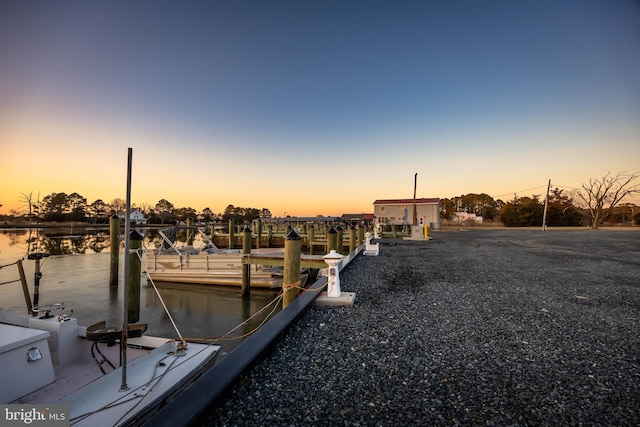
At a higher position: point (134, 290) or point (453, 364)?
point (453, 364)

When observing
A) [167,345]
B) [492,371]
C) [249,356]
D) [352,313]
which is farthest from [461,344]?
[167,345]

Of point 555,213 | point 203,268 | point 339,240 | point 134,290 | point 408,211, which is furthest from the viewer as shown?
point 555,213

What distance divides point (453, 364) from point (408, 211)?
126ft

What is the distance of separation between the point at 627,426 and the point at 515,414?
656mm

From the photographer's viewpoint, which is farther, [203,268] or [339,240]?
[203,268]

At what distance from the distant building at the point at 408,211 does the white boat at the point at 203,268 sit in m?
28.8

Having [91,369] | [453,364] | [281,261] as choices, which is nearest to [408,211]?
[281,261]

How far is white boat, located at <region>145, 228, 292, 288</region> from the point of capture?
35.2ft

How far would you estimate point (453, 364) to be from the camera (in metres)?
2.52

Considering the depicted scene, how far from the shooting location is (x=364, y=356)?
8.80 feet

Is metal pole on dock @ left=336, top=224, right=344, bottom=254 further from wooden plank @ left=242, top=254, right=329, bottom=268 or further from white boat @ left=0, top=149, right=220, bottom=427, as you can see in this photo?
white boat @ left=0, top=149, right=220, bottom=427

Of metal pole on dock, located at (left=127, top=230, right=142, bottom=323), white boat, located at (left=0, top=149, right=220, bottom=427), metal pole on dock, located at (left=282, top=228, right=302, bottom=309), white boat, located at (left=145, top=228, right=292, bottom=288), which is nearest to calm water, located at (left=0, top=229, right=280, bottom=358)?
white boat, located at (left=145, top=228, right=292, bottom=288)

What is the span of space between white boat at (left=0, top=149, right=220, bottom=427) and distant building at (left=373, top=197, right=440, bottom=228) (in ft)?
116

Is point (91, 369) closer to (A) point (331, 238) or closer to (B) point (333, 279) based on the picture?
(B) point (333, 279)
